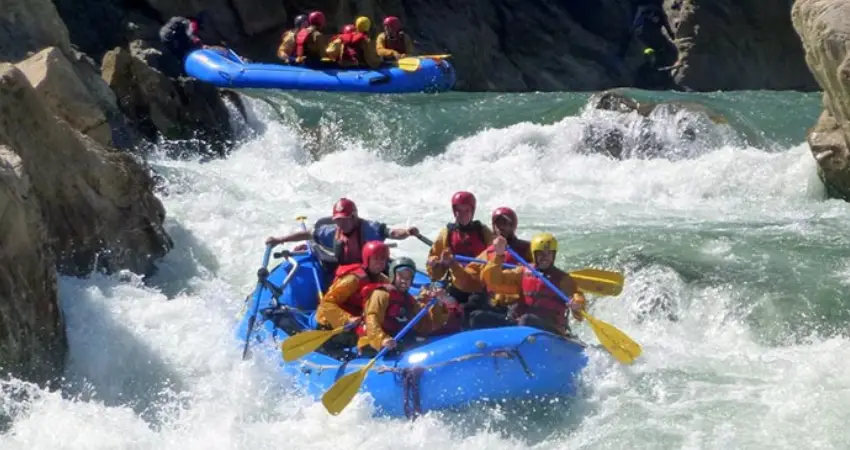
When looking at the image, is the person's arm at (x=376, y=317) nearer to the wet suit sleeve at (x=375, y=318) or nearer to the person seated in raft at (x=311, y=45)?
the wet suit sleeve at (x=375, y=318)

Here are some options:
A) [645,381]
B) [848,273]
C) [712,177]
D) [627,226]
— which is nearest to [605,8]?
[712,177]

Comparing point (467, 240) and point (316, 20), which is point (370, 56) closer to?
point (316, 20)

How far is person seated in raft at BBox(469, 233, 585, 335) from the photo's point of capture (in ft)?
21.6

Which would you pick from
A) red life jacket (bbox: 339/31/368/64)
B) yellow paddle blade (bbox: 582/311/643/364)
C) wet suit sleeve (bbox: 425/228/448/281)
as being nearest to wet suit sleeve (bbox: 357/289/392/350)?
wet suit sleeve (bbox: 425/228/448/281)

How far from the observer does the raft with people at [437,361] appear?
6000mm

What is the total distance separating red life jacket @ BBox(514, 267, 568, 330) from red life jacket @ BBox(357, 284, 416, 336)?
23.4 inches

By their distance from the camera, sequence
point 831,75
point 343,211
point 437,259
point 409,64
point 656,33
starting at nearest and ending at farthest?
point 437,259, point 343,211, point 831,75, point 409,64, point 656,33

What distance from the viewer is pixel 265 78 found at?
1573 centimetres

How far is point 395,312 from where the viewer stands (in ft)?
21.1

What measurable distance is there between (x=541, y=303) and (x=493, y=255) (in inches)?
16.4

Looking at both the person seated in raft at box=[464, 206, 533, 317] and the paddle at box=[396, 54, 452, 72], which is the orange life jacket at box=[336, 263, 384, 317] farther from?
the paddle at box=[396, 54, 452, 72]

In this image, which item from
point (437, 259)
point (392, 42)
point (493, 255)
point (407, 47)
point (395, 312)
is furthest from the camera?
point (407, 47)

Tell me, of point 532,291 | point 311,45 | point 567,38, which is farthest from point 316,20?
point 532,291

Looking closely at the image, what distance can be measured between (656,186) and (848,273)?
3.93 meters
